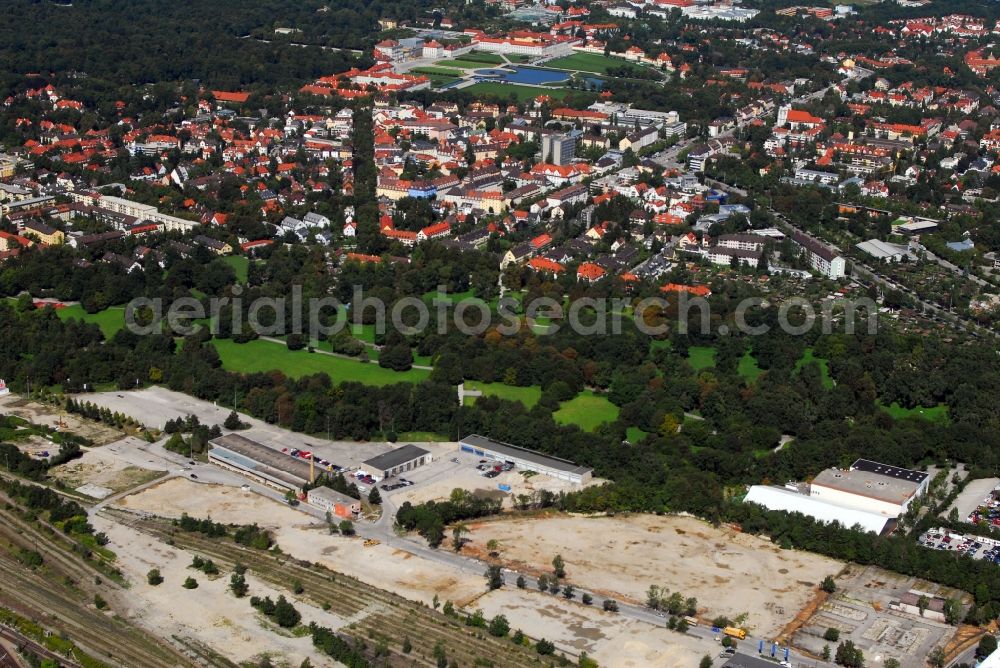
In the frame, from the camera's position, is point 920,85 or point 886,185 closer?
point 886,185

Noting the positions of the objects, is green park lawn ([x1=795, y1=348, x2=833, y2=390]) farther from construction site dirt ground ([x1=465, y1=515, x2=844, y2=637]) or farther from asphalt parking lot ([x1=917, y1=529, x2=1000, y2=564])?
construction site dirt ground ([x1=465, y1=515, x2=844, y2=637])

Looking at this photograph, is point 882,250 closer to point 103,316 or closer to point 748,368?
point 748,368

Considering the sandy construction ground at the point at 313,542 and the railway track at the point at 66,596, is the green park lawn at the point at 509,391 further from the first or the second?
the railway track at the point at 66,596

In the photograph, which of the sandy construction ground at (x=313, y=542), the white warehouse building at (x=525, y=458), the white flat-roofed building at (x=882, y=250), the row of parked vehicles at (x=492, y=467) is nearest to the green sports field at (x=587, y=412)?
the white warehouse building at (x=525, y=458)

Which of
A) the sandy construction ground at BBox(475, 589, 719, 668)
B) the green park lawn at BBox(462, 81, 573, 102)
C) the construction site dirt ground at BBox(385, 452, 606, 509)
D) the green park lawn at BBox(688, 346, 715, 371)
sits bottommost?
the construction site dirt ground at BBox(385, 452, 606, 509)

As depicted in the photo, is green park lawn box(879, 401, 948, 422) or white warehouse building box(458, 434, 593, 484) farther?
green park lawn box(879, 401, 948, 422)

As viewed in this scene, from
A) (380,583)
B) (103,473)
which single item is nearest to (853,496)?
(380,583)

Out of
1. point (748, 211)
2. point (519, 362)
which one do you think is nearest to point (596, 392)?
point (519, 362)

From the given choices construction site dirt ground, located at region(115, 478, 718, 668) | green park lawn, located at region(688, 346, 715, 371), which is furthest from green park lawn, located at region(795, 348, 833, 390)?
construction site dirt ground, located at region(115, 478, 718, 668)

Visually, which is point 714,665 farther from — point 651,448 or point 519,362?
point 519,362
